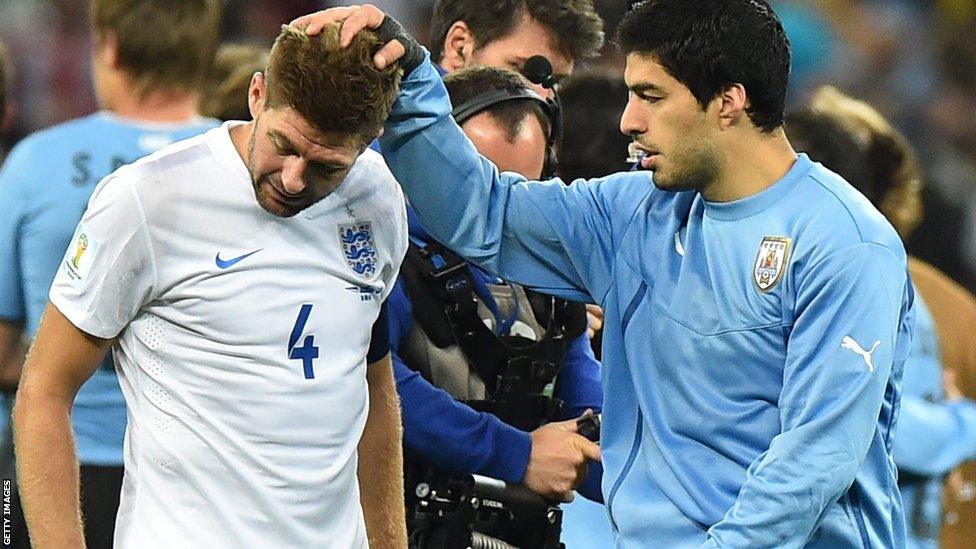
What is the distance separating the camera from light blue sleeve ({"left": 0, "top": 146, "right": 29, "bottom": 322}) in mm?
4004

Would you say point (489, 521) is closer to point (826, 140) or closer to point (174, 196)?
point (174, 196)

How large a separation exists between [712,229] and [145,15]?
1.75m

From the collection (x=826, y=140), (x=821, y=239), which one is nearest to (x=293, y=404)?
(x=821, y=239)

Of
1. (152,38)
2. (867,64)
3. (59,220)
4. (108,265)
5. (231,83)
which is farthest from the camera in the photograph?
(867,64)

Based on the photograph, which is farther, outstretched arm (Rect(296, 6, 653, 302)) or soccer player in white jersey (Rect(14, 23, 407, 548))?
outstretched arm (Rect(296, 6, 653, 302))

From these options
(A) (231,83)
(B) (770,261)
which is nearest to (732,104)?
(B) (770,261)

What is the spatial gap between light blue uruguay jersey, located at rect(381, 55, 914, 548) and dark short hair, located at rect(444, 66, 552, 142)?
319 mm

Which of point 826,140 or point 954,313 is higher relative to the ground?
point 826,140

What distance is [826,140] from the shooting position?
197 inches

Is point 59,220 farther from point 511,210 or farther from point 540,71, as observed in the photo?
point 511,210

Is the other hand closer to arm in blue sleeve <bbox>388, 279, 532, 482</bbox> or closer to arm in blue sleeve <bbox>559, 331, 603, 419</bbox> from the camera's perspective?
arm in blue sleeve <bbox>388, 279, 532, 482</bbox>

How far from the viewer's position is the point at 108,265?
2674 millimetres

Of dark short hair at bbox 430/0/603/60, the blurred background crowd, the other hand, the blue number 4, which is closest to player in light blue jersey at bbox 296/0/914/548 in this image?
the other hand

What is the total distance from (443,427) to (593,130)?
126 cm
